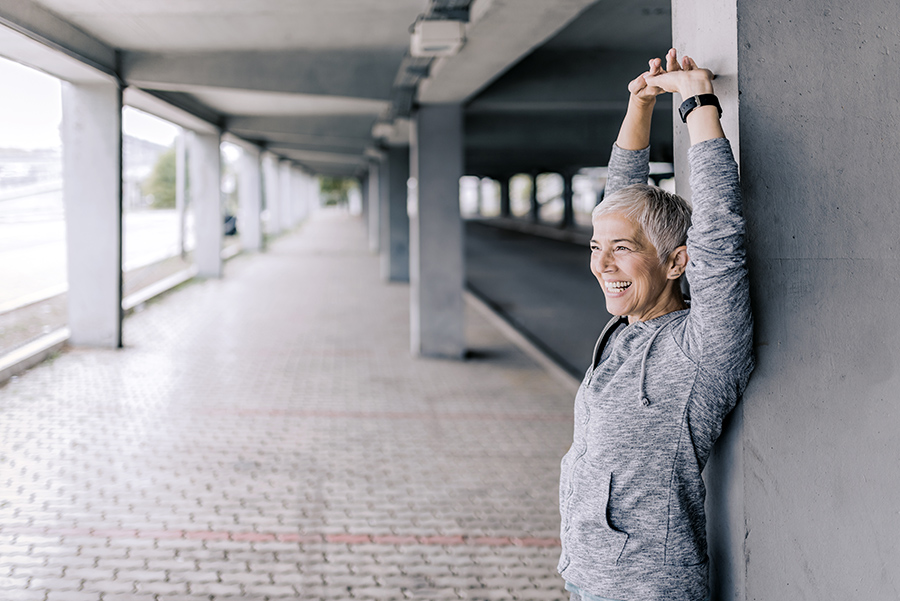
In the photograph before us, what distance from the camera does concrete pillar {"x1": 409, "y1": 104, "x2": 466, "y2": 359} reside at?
11.0 m

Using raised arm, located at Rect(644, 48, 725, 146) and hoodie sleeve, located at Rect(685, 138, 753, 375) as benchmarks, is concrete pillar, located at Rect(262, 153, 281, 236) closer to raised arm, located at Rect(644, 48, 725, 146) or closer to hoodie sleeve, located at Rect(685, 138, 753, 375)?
raised arm, located at Rect(644, 48, 725, 146)

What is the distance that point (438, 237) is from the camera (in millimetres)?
11312

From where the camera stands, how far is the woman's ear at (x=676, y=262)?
2281mm

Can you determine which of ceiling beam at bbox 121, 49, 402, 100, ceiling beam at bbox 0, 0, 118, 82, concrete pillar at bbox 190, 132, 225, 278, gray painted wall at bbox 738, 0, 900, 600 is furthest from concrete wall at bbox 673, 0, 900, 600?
concrete pillar at bbox 190, 132, 225, 278

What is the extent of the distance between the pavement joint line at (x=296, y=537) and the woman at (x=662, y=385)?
2.78m

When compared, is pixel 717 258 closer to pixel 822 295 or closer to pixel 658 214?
pixel 658 214

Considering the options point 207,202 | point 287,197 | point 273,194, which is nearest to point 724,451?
point 207,202

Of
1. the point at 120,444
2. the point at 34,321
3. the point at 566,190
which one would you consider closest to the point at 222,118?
the point at 34,321

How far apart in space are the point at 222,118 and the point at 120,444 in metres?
13.2

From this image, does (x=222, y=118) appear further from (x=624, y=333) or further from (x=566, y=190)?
(x=566, y=190)

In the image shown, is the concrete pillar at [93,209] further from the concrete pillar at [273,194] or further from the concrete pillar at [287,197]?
the concrete pillar at [287,197]

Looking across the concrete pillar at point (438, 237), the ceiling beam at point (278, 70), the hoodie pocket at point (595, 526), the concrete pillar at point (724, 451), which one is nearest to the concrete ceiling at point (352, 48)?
the ceiling beam at point (278, 70)

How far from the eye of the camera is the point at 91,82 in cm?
1076

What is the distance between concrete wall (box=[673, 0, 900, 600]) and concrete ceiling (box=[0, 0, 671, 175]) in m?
3.46
